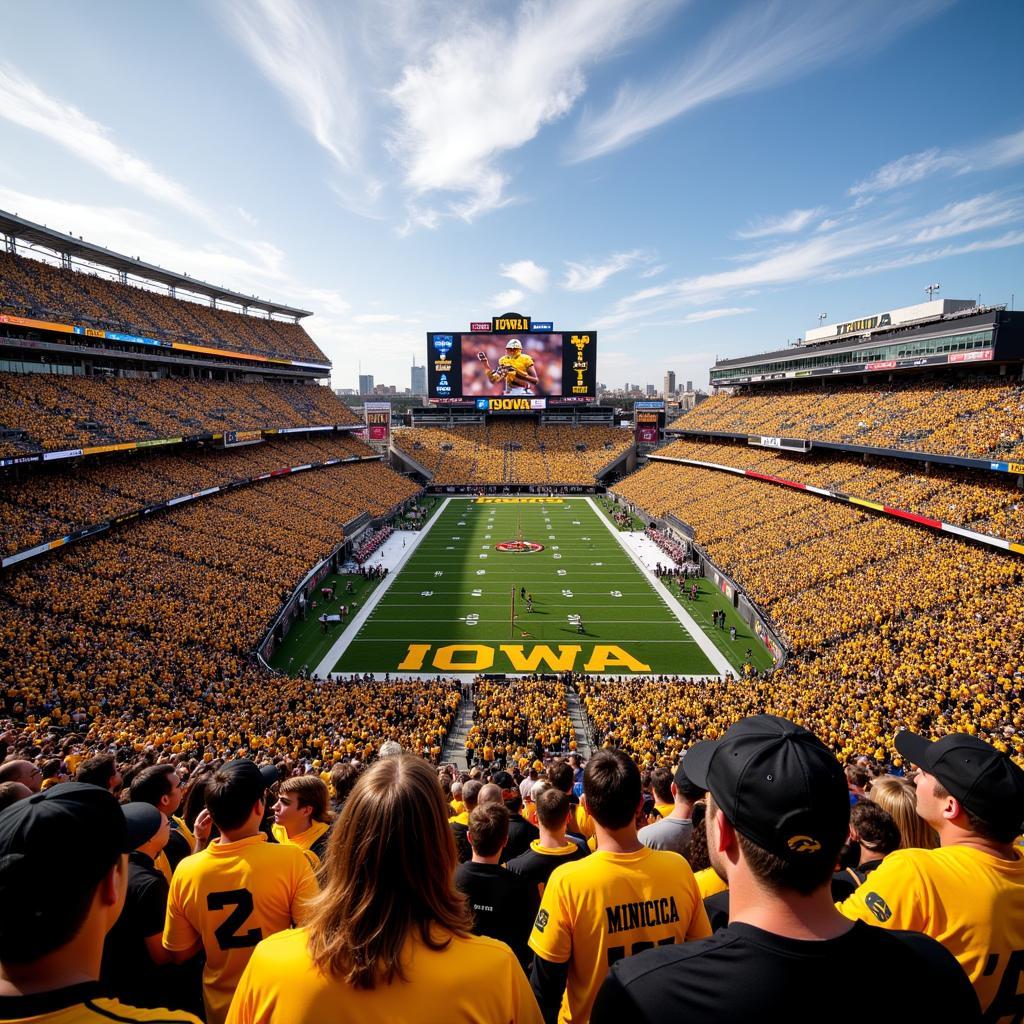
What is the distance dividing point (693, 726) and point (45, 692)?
1589 cm

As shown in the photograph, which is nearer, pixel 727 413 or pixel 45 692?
pixel 45 692

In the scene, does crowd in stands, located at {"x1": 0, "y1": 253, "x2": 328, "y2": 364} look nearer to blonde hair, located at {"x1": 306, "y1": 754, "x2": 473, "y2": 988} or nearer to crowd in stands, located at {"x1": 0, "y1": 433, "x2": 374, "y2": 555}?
crowd in stands, located at {"x1": 0, "y1": 433, "x2": 374, "y2": 555}

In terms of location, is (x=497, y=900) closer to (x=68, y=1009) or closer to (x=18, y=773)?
(x=68, y=1009)

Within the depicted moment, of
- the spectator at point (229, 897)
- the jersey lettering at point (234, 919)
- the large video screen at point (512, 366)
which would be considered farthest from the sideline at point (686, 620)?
the large video screen at point (512, 366)

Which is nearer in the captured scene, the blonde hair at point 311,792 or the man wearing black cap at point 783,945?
the man wearing black cap at point 783,945

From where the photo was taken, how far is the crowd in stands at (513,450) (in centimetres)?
6269

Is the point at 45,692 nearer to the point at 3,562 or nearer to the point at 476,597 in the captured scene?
the point at 3,562

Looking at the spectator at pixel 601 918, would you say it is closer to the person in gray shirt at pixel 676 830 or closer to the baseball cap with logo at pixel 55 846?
the person in gray shirt at pixel 676 830

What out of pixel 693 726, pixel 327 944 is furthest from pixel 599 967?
pixel 693 726

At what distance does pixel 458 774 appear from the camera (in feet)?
35.8

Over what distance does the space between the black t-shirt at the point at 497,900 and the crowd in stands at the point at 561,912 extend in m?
0.02

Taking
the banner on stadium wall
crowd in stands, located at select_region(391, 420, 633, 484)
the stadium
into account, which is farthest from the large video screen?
the stadium

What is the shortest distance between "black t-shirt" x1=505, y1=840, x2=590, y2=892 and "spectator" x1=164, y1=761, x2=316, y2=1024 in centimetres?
135

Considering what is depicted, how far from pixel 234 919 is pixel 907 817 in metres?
4.31
